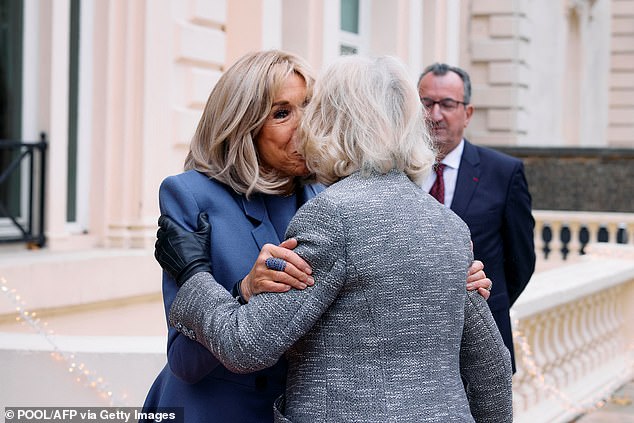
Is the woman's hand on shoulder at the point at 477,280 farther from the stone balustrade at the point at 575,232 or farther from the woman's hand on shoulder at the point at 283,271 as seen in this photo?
the stone balustrade at the point at 575,232

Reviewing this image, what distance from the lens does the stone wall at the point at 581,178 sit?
17.8 m

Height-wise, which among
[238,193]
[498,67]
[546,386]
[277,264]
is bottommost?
[546,386]

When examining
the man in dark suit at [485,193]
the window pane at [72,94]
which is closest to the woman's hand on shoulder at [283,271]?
the man in dark suit at [485,193]

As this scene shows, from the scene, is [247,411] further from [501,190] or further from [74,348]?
[501,190]

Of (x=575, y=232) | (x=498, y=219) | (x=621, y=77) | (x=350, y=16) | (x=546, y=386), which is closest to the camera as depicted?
(x=498, y=219)

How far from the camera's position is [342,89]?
2.59 m

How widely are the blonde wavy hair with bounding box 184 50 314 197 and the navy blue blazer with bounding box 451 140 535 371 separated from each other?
5.61 ft

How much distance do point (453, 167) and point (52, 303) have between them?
2975mm

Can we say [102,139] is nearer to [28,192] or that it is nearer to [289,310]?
[28,192]

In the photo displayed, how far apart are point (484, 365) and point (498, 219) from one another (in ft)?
5.62

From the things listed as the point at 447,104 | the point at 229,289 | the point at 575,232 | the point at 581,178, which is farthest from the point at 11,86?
the point at 581,178

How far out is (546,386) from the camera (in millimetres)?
6840

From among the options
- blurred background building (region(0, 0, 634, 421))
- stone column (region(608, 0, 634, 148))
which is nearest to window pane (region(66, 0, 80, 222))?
blurred background building (region(0, 0, 634, 421))

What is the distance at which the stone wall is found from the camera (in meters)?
17.8
